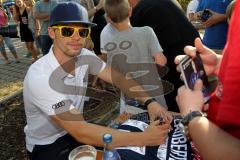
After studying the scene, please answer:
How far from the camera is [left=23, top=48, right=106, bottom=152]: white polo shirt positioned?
230cm

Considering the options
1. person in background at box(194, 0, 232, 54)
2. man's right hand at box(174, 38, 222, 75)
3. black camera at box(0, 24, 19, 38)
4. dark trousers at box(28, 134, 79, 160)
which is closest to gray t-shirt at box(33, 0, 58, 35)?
black camera at box(0, 24, 19, 38)

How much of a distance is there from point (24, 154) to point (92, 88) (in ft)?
6.56

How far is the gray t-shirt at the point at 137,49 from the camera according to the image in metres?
3.08

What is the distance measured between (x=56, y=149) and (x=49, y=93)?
50cm

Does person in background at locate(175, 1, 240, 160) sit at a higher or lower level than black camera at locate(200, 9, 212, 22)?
higher

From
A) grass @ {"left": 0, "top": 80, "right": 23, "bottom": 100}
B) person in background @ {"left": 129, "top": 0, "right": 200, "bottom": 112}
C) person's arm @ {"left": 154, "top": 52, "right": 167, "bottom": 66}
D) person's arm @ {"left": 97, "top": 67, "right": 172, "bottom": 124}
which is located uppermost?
person in background @ {"left": 129, "top": 0, "right": 200, "bottom": 112}

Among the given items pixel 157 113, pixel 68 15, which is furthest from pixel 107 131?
pixel 68 15

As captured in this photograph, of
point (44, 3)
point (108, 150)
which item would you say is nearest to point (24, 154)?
point (108, 150)

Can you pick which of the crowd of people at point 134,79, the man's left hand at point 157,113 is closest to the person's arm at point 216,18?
the crowd of people at point 134,79

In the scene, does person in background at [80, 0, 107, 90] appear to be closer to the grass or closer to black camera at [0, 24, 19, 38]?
the grass

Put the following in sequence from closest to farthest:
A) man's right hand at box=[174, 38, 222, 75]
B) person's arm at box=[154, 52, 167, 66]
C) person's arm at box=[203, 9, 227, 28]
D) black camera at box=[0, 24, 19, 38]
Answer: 1. man's right hand at box=[174, 38, 222, 75]
2. person's arm at box=[154, 52, 167, 66]
3. person's arm at box=[203, 9, 227, 28]
4. black camera at box=[0, 24, 19, 38]

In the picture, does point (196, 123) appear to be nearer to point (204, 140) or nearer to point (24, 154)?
point (204, 140)

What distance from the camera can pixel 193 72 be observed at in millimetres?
1578

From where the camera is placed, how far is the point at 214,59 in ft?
6.00
